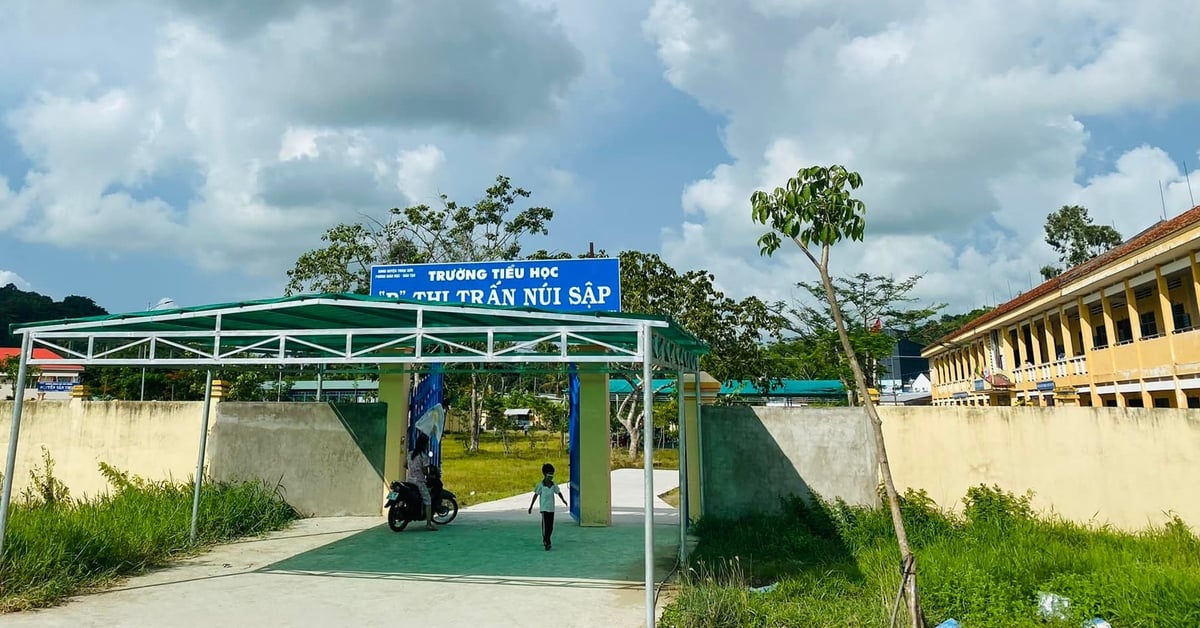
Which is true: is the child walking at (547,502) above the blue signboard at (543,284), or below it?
below

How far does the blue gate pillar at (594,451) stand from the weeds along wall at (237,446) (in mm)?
3553

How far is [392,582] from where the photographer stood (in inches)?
301

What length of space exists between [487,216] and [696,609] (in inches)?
908

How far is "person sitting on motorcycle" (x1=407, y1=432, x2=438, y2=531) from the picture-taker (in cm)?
1095

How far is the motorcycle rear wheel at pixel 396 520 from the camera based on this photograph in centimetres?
1067

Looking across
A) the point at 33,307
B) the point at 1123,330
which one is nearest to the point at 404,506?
the point at 1123,330

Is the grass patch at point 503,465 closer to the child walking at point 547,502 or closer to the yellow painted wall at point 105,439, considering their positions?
the yellow painted wall at point 105,439

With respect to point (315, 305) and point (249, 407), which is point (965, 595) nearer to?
point (315, 305)

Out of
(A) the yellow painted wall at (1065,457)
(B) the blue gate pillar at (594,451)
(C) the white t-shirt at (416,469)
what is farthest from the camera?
(B) the blue gate pillar at (594,451)

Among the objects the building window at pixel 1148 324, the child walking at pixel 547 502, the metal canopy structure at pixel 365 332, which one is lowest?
the child walking at pixel 547 502

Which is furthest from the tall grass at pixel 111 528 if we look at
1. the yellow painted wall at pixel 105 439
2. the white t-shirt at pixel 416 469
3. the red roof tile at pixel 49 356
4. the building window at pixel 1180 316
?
the building window at pixel 1180 316

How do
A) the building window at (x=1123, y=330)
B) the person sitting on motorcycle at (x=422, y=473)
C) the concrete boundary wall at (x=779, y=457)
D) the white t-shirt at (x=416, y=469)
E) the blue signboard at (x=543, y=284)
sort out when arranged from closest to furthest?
1. the concrete boundary wall at (x=779, y=457)
2. the blue signboard at (x=543, y=284)
3. the person sitting on motorcycle at (x=422, y=473)
4. the white t-shirt at (x=416, y=469)
5. the building window at (x=1123, y=330)

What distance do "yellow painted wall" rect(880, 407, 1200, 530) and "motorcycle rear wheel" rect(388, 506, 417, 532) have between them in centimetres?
714

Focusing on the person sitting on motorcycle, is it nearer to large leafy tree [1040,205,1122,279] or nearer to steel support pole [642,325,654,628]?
steel support pole [642,325,654,628]
